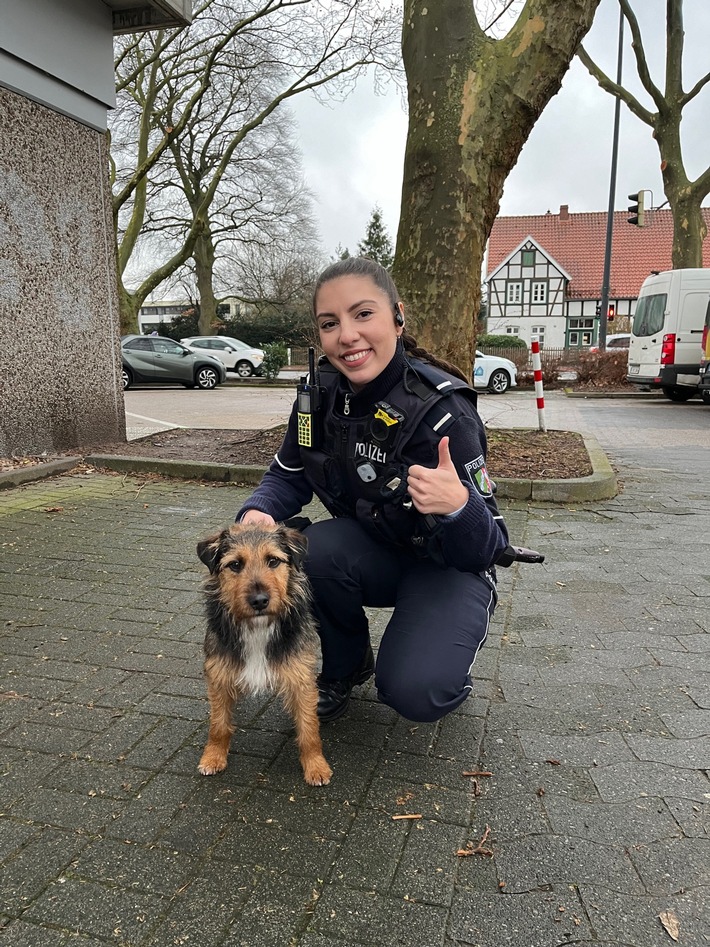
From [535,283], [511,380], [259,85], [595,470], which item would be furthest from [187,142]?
[595,470]

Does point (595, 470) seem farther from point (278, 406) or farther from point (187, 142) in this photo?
point (187, 142)

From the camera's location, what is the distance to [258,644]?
2566 mm

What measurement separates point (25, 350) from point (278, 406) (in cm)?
940

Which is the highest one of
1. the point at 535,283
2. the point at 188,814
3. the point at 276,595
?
the point at 535,283

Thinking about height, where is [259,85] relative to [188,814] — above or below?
above

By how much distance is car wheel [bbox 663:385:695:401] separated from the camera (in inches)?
752

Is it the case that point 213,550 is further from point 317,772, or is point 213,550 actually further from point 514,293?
point 514,293

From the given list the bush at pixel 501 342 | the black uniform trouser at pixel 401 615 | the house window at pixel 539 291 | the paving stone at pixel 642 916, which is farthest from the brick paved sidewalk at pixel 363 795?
the house window at pixel 539 291

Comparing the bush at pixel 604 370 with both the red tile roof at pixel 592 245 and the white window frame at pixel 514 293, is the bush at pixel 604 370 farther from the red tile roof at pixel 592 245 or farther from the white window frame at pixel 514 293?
the white window frame at pixel 514 293

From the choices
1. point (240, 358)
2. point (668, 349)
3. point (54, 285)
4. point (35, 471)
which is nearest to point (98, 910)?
point (35, 471)

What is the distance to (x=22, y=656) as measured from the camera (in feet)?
11.5

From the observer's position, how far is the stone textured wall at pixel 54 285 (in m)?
7.46

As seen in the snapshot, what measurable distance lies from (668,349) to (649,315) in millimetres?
1634

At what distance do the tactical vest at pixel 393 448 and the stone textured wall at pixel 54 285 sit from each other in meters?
6.10
